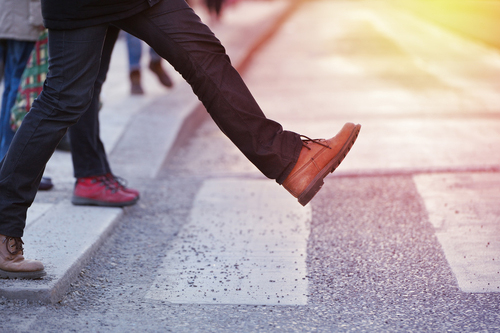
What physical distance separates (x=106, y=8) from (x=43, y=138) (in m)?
0.54

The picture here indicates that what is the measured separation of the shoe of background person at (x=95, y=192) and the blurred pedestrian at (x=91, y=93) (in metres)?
1.13

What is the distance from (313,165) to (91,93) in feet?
3.10

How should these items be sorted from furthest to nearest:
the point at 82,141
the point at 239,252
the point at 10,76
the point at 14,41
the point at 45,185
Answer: the point at 45,185, the point at 10,76, the point at 14,41, the point at 82,141, the point at 239,252

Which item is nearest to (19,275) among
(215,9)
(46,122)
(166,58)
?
(46,122)

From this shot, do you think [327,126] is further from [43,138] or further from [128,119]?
[43,138]

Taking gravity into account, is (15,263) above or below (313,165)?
below

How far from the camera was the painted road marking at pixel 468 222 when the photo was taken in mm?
2877

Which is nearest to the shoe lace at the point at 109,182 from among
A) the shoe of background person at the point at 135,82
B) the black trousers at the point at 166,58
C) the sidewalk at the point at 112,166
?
the sidewalk at the point at 112,166

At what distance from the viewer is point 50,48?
8.56 ft

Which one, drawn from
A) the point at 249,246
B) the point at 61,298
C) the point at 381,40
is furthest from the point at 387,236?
the point at 381,40

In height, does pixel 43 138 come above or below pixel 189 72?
below

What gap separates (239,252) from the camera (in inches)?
128

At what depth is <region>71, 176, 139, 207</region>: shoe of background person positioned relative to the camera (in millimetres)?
3766

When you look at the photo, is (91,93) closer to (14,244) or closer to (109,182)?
(14,244)
